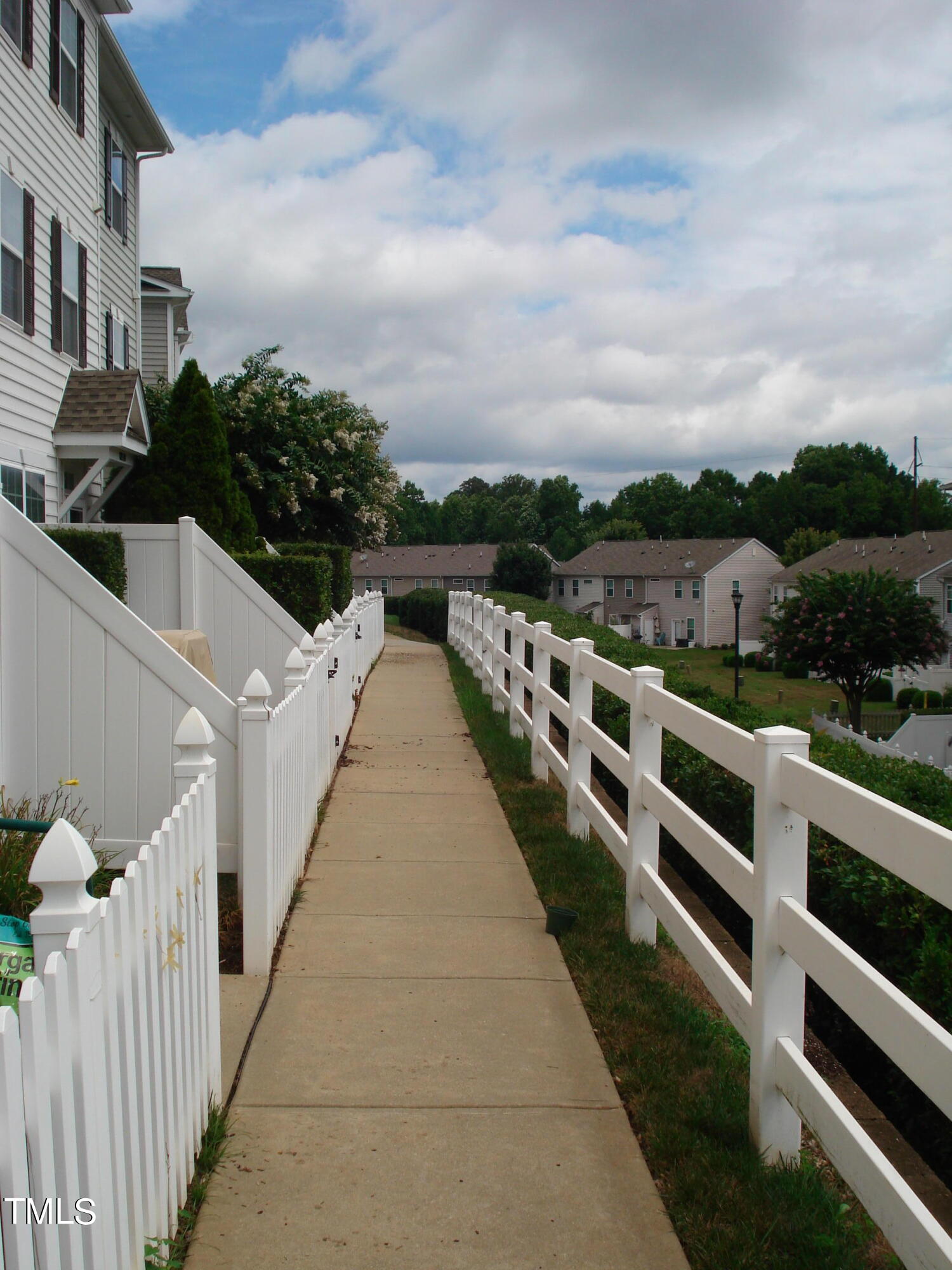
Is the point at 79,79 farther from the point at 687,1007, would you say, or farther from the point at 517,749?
the point at 687,1007

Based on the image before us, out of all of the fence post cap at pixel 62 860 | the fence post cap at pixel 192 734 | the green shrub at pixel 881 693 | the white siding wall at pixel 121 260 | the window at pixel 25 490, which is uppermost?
the white siding wall at pixel 121 260

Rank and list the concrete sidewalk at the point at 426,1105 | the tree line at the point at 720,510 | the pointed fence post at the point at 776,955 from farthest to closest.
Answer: the tree line at the point at 720,510, the pointed fence post at the point at 776,955, the concrete sidewalk at the point at 426,1105

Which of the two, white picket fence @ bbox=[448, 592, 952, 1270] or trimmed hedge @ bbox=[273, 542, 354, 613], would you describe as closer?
white picket fence @ bbox=[448, 592, 952, 1270]

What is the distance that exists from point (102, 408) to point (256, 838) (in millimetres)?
9027

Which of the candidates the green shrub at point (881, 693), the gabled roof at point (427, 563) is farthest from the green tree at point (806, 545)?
the green shrub at point (881, 693)

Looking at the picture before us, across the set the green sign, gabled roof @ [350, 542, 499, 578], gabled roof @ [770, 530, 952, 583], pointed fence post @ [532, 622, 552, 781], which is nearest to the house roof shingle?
pointed fence post @ [532, 622, 552, 781]

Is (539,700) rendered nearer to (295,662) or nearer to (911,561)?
(295,662)

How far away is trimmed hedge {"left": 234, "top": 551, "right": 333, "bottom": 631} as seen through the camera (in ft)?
42.6

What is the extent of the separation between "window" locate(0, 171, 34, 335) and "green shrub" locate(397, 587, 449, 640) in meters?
24.3

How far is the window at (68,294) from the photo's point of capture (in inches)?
482

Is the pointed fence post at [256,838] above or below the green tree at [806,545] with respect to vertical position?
below

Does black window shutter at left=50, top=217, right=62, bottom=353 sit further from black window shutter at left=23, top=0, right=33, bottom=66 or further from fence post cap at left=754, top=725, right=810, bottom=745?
fence post cap at left=754, top=725, right=810, bottom=745

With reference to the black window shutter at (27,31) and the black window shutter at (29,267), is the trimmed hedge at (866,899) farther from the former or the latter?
the black window shutter at (27,31)

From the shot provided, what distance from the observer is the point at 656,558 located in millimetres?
81875
